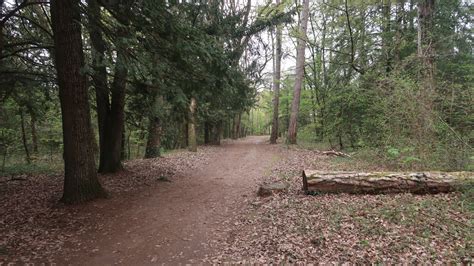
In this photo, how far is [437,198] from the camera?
5.73 metres

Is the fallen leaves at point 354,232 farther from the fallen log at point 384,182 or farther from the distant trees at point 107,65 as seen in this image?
the distant trees at point 107,65

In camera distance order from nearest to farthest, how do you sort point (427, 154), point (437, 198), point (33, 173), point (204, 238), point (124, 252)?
point (124, 252)
point (204, 238)
point (437, 198)
point (427, 154)
point (33, 173)

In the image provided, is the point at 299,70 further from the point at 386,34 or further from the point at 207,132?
the point at 207,132

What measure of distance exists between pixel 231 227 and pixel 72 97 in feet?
15.1

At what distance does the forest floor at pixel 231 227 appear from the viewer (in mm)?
4195

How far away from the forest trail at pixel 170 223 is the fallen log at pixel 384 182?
1.89 m

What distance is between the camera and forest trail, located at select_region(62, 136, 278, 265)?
181 inches

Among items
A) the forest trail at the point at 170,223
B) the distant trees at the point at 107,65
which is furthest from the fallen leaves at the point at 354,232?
the distant trees at the point at 107,65

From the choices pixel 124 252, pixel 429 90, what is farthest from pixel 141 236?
pixel 429 90

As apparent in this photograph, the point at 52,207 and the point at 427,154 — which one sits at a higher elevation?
the point at 427,154

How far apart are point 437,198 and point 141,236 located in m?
5.90

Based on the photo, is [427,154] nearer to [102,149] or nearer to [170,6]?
[170,6]

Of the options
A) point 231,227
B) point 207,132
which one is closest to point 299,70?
point 207,132

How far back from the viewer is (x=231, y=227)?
566 cm
